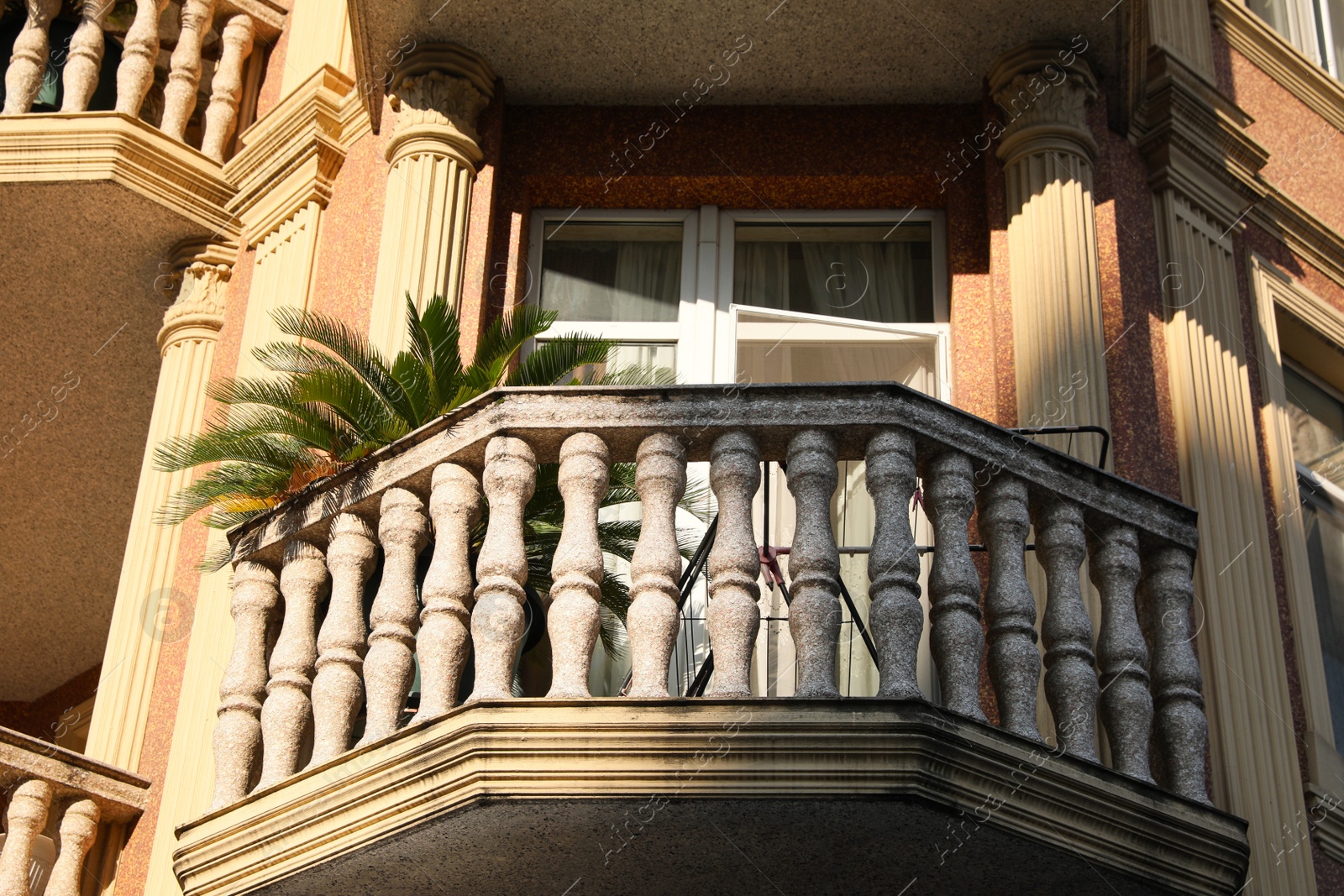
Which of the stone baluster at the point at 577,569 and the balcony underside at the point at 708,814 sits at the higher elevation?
the stone baluster at the point at 577,569

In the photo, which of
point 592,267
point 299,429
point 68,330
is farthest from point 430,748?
point 68,330

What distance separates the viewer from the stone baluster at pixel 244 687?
6.77 meters

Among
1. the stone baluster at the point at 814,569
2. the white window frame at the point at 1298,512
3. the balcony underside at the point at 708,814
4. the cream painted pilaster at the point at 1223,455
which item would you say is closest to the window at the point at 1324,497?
the white window frame at the point at 1298,512

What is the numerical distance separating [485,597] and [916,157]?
3.97 meters

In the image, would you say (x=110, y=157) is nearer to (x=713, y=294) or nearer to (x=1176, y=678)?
(x=713, y=294)

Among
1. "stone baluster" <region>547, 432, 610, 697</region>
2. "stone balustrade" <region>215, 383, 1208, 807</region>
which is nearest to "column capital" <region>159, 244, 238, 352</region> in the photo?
"stone balustrade" <region>215, 383, 1208, 807</region>

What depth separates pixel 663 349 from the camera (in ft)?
29.8

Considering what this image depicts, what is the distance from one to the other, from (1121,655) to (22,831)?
4449 mm

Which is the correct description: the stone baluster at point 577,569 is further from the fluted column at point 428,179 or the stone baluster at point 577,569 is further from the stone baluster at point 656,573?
the fluted column at point 428,179

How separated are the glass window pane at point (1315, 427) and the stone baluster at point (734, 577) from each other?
190 inches

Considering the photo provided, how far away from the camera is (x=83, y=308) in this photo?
10.9 m

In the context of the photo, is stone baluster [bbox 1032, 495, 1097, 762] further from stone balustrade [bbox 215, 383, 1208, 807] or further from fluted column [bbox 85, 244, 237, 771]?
fluted column [bbox 85, 244, 237, 771]

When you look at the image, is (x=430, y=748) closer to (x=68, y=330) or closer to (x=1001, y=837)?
(x=1001, y=837)

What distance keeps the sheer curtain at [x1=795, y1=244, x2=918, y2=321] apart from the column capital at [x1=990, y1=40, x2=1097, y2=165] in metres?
0.73
